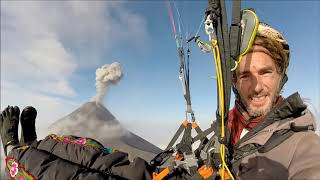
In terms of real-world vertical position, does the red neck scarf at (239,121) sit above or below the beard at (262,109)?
below

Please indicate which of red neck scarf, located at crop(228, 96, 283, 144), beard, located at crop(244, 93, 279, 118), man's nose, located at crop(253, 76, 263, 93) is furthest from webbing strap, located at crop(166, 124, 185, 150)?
man's nose, located at crop(253, 76, 263, 93)

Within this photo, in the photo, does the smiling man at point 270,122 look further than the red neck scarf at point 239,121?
No

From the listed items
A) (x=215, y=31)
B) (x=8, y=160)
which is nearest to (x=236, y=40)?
(x=215, y=31)

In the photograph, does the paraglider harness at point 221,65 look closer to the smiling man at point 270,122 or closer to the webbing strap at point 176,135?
the smiling man at point 270,122

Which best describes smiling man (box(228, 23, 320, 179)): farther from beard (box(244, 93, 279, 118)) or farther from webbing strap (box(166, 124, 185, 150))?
webbing strap (box(166, 124, 185, 150))

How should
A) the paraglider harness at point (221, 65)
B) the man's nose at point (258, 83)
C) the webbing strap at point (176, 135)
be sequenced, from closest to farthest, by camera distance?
the paraglider harness at point (221, 65) → the man's nose at point (258, 83) → the webbing strap at point (176, 135)

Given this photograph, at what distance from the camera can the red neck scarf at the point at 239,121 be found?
405cm

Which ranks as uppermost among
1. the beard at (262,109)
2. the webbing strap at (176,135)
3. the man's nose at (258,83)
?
the man's nose at (258,83)

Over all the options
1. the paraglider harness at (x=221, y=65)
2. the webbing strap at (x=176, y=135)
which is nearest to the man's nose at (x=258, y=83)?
the paraglider harness at (x=221, y=65)

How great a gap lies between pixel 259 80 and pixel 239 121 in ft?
2.51

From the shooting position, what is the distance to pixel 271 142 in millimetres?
3084

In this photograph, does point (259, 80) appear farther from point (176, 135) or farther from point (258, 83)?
point (176, 135)

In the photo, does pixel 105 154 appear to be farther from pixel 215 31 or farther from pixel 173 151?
pixel 215 31

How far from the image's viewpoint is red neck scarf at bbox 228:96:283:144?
4.05m
